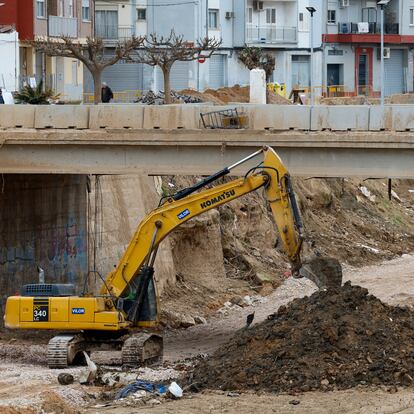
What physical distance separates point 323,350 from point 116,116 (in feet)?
35.6

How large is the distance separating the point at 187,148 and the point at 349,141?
14.0 feet

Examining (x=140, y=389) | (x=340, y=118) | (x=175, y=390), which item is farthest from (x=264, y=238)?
(x=175, y=390)

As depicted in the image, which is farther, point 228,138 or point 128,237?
point 128,237

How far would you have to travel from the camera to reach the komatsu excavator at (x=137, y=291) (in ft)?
114

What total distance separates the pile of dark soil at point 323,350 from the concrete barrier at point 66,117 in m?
8.86

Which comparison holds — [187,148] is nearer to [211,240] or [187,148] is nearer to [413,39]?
[211,240]

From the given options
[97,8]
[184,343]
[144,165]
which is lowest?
[184,343]

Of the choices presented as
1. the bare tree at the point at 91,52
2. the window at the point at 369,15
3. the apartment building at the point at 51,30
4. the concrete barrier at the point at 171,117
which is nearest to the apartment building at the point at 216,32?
the window at the point at 369,15

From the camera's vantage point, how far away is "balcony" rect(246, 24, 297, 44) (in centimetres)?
8569

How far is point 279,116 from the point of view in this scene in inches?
1527

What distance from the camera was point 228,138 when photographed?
126 feet

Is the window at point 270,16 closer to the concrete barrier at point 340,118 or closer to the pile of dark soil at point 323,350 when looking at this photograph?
the concrete barrier at point 340,118

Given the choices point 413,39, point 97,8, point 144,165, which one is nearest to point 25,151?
point 144,165

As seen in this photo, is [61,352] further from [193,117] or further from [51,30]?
[51,30]
